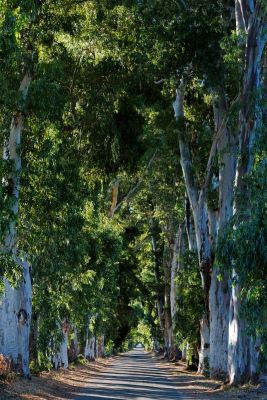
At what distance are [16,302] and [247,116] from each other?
27.1 feet

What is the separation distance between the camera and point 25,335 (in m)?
20.5

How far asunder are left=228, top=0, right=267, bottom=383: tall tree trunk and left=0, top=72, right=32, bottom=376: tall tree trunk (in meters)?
5.75

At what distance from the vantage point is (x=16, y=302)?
66.1ft

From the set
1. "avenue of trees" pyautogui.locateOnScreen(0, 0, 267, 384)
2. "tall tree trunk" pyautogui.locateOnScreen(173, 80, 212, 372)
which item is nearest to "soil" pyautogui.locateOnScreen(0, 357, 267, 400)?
"avenue of trees" pyautogui.locateOnScreen(0, 0, 267, 384)

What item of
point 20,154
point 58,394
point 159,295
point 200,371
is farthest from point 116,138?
point 159,295

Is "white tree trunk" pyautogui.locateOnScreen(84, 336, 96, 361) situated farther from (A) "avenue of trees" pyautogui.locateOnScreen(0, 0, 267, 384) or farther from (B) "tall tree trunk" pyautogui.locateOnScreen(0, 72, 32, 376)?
(B) "tall tree trunk" pyautogui.locateOnScreen(0, 72, 32, 376)

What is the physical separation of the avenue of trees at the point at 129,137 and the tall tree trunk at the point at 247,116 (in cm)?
4

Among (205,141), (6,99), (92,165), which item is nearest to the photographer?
(6,99)

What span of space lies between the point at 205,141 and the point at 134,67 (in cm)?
630

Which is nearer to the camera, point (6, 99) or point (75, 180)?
point (6, 99)

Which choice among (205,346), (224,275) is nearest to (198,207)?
(224,275)

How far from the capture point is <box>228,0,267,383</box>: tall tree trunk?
1823 cm

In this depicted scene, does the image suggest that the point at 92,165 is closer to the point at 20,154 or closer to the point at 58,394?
the point at 20,154

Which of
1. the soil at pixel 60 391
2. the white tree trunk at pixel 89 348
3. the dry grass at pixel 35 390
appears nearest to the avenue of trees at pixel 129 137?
the soil at pixel 60 391
